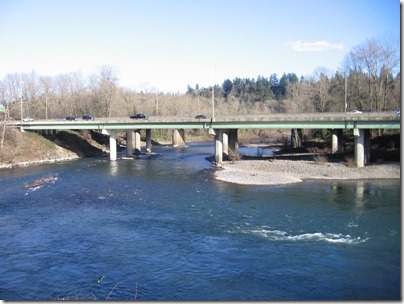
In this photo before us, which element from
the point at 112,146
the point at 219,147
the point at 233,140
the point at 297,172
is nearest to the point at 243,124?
the point at 219,147

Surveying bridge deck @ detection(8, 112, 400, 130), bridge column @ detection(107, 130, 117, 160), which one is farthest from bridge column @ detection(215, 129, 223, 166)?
bridge column @ detection(107, 130, 117, 160)

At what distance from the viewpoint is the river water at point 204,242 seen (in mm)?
17891

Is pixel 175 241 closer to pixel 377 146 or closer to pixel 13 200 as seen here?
pixel 13 200

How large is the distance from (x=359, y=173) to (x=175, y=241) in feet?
88.7

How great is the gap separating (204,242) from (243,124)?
1389 inches

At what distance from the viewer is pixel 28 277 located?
19.5 meters

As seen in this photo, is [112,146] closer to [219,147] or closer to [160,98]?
[219,147]

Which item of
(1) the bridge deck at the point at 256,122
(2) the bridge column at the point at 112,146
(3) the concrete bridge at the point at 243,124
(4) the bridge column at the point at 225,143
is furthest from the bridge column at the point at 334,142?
(2) the bridge column at the point at 112,146

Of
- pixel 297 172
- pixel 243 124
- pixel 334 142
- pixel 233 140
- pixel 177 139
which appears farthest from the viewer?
pixel 177 139

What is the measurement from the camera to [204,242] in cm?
2392

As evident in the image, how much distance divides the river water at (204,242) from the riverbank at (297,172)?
2890 mm

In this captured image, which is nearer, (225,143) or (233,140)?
(225,143)

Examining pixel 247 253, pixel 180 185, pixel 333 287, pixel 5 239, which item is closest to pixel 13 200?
pixel 5 239

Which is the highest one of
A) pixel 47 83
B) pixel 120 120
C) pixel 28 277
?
pixel 47 83
